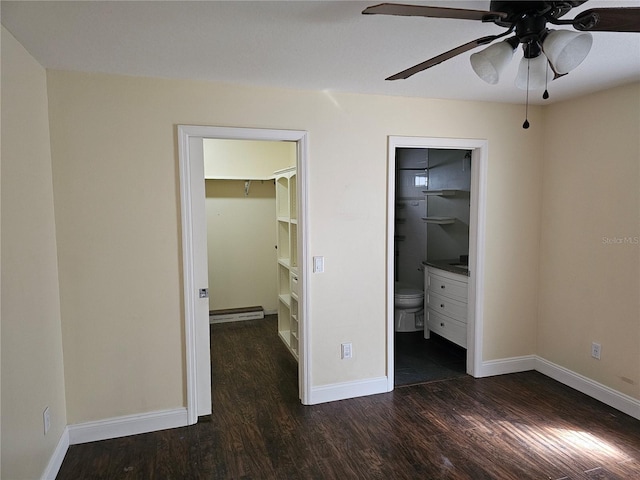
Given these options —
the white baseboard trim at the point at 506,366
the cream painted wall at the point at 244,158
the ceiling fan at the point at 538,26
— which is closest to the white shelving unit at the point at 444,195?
the white baseboard trim at the point at 506,366

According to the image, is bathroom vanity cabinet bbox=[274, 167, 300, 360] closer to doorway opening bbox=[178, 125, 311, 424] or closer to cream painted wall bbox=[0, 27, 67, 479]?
doorway opening bbox=[178, 125, 311, 424]

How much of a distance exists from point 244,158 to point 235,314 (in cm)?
201

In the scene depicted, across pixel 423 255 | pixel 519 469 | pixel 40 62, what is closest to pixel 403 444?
pixel 519 469

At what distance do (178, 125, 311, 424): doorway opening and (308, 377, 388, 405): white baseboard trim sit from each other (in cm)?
81

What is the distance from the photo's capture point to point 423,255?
16.8 ft

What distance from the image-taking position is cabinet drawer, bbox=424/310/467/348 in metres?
3.86

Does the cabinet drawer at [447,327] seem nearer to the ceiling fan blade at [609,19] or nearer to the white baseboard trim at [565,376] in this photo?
the white baseboard trim at [565,376]

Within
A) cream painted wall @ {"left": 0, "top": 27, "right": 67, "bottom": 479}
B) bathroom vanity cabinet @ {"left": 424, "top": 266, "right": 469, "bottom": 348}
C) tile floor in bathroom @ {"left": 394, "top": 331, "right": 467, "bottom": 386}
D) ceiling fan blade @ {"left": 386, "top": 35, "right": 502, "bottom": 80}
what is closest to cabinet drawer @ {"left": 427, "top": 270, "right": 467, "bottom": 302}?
bathroom vanity cabinet @ {"left": 424, "top": 266, "right": 469, "bottom": 348}

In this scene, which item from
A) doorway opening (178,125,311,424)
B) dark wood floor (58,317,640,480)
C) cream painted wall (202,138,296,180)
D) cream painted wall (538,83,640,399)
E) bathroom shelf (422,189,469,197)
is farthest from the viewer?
cream painted wall (202,138,296,180)

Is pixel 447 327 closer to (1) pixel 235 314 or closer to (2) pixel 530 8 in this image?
(1) pixel 235 314

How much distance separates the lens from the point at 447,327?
4.12m

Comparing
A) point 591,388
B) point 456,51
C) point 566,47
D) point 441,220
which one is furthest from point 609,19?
point 441,220

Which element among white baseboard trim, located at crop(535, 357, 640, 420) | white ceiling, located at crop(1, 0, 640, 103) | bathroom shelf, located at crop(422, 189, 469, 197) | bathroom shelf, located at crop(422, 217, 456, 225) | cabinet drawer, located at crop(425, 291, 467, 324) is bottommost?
white baseboard trim, located at crop(535, 357, 640, 420)

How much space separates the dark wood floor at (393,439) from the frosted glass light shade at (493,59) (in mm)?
2111
